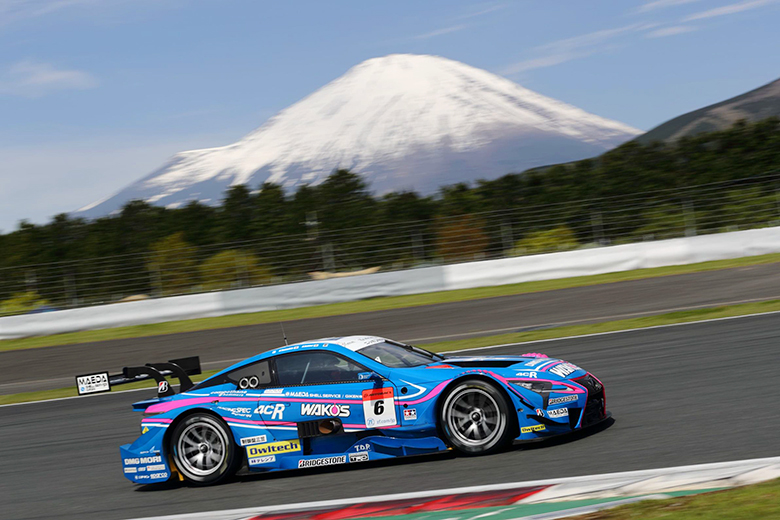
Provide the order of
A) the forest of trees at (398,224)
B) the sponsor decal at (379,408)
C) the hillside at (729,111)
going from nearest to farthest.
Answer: the sponsor decal at (379,408) → the forest of trees at (398,224) → the hillside at (729,111)

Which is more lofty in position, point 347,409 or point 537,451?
point 347,409

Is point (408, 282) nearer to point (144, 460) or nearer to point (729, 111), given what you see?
point (144, 460)

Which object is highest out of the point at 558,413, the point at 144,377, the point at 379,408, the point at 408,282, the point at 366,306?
the point at 408,282

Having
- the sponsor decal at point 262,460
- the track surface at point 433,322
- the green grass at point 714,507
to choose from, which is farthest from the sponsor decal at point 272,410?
the track surface at point 433,322

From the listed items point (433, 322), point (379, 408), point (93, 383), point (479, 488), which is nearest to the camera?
point (479, 488)

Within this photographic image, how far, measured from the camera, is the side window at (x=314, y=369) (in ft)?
22.7

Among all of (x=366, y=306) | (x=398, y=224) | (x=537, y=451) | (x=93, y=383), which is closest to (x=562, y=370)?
(x=537, y=451)

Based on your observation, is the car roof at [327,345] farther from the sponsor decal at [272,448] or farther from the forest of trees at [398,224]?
the forest of trees at [398,224]

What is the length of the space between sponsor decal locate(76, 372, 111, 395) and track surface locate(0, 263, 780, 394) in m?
8.53

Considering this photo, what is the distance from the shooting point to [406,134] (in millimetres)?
124312

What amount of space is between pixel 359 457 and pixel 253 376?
4.04 ft

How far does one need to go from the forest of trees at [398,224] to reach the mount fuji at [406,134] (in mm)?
75289

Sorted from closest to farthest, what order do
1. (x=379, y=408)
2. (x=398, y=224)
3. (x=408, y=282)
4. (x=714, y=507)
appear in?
(x=714, y=507), (x=379, y=408), (x=408, y=282), (x=398, y=224)

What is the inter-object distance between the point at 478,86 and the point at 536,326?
379ft
